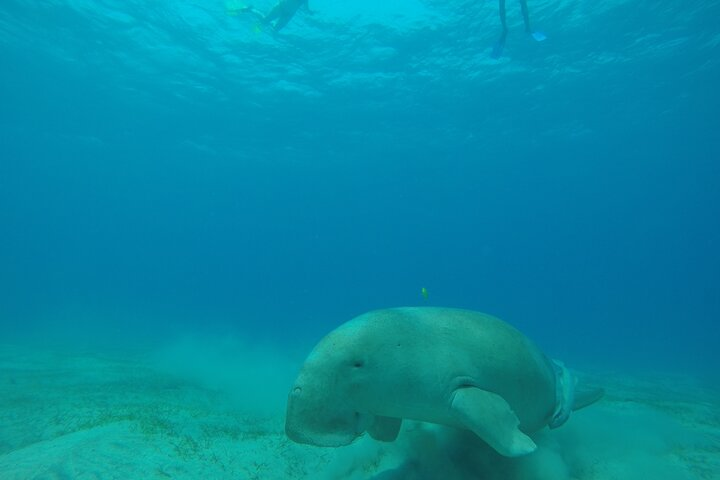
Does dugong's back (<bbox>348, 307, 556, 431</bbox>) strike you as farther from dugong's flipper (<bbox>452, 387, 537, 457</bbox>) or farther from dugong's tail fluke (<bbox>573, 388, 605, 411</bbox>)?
dugong's tail fluke (<bbox>573, 388, 605, 411</bbox>)

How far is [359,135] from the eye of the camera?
1494 inches

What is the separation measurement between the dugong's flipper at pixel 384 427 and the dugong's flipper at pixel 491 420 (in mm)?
971

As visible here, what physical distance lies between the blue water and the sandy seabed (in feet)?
54.3

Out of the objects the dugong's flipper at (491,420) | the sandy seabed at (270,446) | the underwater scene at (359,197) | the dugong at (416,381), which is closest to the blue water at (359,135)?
the underwater scene at (359,197)

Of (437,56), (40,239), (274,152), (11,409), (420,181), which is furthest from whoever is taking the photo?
(40,239)

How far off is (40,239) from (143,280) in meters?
31.8

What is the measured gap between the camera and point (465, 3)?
19625mm

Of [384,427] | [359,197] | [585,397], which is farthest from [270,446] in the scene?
[359,197]

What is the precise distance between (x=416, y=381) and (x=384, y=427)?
0.94 metres

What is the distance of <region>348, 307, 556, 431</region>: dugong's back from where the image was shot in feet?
10.5

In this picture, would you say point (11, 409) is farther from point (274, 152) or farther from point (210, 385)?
point (274, 152)

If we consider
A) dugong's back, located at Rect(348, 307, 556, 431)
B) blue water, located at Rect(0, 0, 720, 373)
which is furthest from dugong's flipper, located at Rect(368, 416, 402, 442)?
blue water, located at Rect(0, 0, 720, 373)

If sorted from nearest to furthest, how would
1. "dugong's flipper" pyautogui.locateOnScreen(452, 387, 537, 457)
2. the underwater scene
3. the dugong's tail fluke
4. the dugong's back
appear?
1. "dugong's flipper" pyautogui.locateOnScreen(452, 387, 537, 457)
2. the dugong's back
3. the underwater scene
4. the dugong's tail fluke

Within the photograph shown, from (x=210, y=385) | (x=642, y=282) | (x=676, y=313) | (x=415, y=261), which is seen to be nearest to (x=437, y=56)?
(x=210, y=385)
